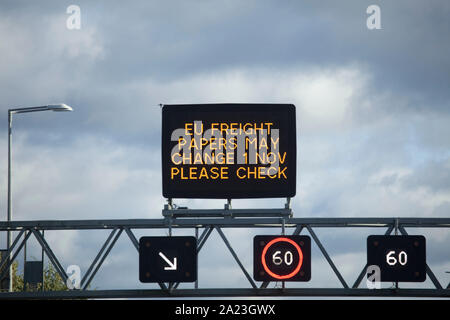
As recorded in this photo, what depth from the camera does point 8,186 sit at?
3291 centimetres

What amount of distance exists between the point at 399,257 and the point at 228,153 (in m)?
5.81

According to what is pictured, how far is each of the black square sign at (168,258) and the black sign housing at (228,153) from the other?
55.1 inches

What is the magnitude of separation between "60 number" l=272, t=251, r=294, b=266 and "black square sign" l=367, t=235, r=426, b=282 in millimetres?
2350

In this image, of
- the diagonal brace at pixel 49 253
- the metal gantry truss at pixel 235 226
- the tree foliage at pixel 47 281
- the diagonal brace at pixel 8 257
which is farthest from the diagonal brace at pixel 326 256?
the tree foliage at pixel 47 281

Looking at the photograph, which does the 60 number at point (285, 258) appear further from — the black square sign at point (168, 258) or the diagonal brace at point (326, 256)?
the black square sign at point (168, 258)

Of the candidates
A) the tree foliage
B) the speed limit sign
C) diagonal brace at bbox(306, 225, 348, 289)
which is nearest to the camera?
the speed limit sign

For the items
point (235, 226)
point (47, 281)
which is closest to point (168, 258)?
point (235, 226)

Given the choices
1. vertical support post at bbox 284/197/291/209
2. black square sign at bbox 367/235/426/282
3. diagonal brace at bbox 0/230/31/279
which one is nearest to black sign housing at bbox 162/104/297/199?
vertical support post at bbox 284/197/291/209

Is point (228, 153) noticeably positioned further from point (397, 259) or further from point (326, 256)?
point (397, 259)

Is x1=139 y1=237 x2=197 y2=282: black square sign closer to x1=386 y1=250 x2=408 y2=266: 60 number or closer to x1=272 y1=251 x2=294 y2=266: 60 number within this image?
x1=272 y1=251 x2=294 y2=266: 60 number

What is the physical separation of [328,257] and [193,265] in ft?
13.2

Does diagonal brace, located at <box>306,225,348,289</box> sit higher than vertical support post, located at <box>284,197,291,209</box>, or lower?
lower

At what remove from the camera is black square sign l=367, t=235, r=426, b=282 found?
27.5 metres
